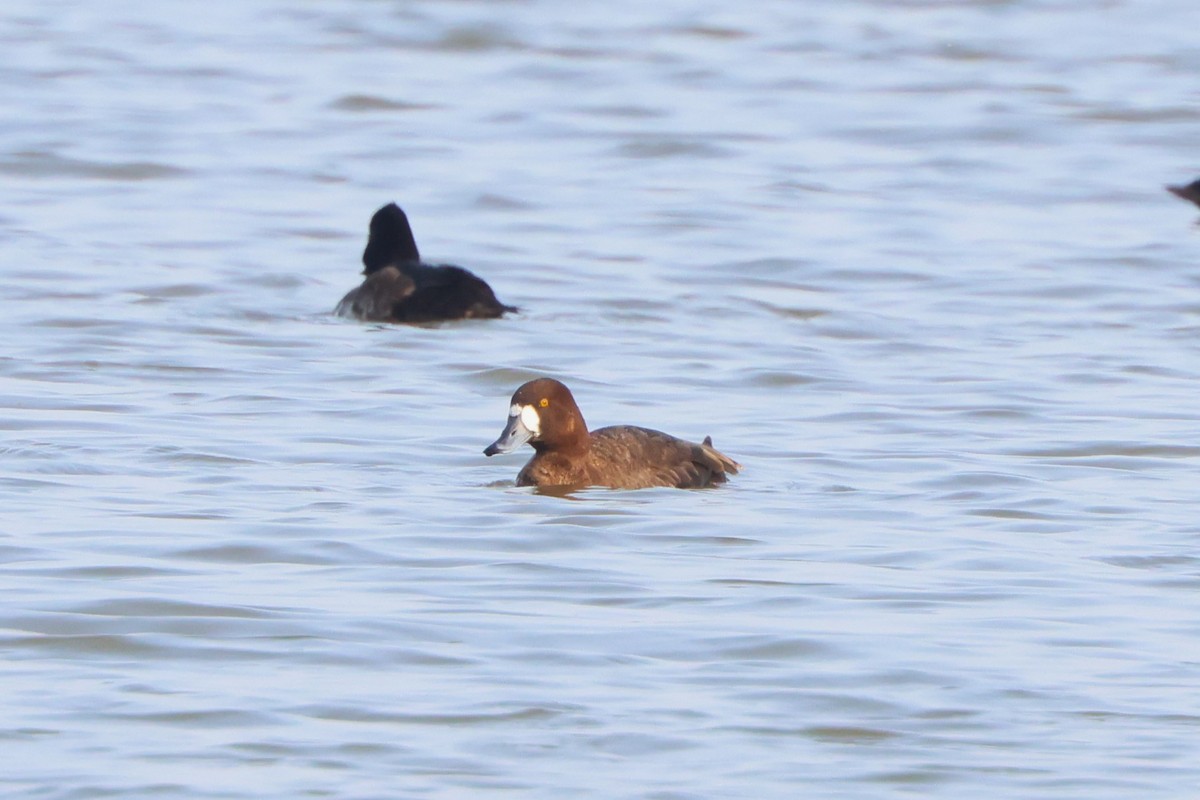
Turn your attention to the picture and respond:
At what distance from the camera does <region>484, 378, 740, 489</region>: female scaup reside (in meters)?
9.53

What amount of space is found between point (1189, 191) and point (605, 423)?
10.1 metres

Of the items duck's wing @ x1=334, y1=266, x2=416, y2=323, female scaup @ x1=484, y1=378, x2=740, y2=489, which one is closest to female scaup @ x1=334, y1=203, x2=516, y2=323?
duck's wing @ x1=334, y1=266, x2=416, y2=323

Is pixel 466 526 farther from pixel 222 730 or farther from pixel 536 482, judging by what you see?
pixel 222 730

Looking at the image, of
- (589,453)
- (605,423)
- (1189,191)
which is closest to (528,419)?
(589,453)

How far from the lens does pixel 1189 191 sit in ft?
65.8

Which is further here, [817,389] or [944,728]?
[817,389]

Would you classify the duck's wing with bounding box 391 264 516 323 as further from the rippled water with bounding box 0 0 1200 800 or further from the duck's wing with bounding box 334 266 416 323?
the rippled water with bounding box 0 0 1200 800

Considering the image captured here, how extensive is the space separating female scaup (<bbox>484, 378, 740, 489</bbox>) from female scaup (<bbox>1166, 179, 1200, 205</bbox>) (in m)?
11.2

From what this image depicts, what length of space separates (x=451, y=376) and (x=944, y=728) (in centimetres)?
655

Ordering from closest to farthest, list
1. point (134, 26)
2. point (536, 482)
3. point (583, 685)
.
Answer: point (583, 685), point (536, 482), point (134, 26)

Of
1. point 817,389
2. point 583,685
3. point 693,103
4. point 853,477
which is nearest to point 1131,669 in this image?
point 583,685

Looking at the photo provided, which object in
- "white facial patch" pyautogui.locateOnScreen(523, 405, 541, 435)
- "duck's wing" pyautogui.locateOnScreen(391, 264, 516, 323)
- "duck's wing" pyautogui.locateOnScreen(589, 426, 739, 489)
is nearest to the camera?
"duck's wing" pyautogui.locateOnScreen(589, 426, 739, 489)

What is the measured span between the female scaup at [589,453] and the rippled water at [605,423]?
0.38 ft

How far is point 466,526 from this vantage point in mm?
8617
